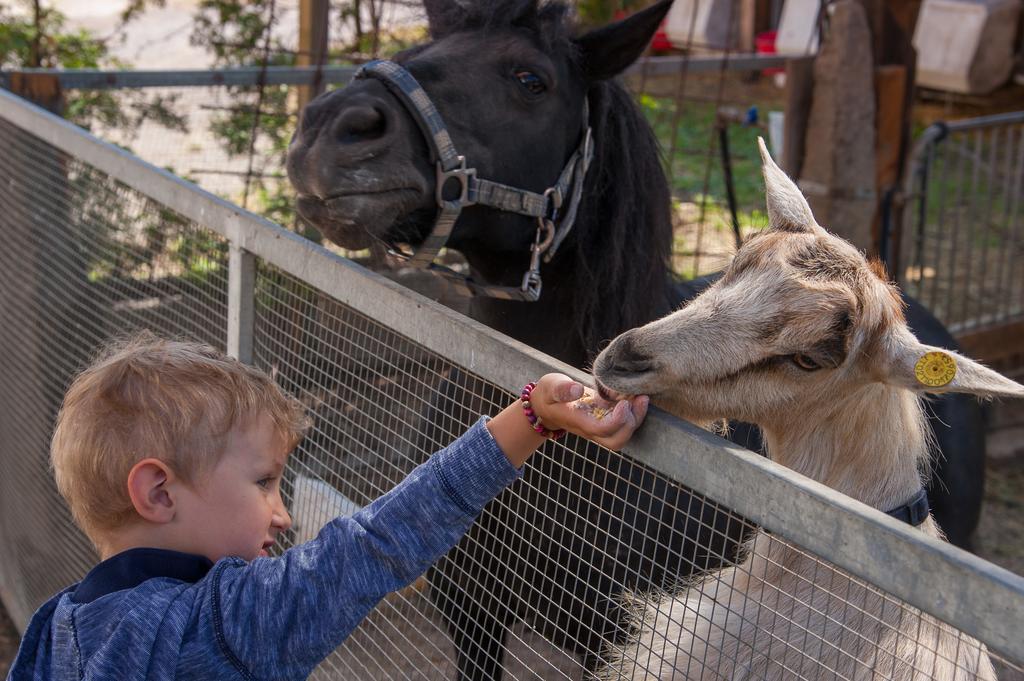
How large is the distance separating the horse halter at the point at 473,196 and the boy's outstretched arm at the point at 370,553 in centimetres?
129

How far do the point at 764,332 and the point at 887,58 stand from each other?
169 inches

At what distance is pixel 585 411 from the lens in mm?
1432

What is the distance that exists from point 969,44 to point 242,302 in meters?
11.3

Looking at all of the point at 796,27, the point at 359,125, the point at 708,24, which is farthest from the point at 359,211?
the point at 708,24

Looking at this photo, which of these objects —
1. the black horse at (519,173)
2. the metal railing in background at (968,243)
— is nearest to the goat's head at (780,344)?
the black horse at (519,173)

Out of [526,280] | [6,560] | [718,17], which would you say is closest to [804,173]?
[526,280]

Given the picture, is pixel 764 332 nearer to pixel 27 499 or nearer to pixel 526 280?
pixel 526 280

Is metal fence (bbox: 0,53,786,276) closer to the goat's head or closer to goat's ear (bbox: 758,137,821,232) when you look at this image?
goat's ear (bbox: 758,137,821,232)

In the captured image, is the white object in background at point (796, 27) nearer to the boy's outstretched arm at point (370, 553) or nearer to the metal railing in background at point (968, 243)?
the metal railing in background at point (968, 243)

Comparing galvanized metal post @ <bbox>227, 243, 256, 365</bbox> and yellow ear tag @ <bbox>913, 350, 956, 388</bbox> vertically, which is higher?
yellow ear tag @ <bbox>913, 350, 956, 388</bbox>

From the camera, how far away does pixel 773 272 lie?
5.80 feet

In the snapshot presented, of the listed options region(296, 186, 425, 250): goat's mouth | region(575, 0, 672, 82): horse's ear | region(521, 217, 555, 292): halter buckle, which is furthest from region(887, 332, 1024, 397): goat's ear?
region(575, 0, 672, 82): horse's ear

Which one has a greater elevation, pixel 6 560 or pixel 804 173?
pixel 804 173

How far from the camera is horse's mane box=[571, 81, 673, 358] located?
2.88 m
